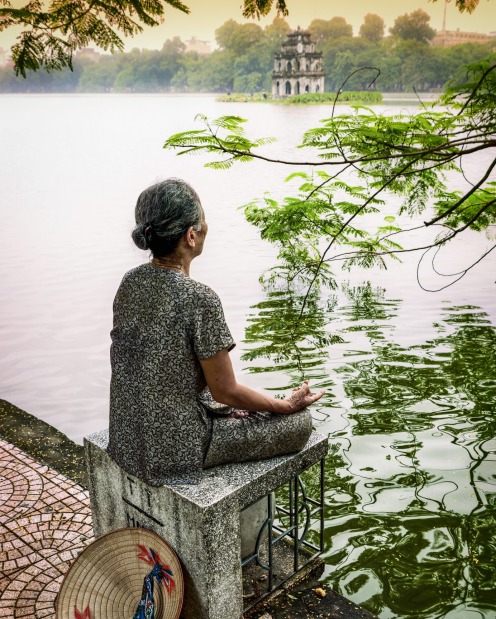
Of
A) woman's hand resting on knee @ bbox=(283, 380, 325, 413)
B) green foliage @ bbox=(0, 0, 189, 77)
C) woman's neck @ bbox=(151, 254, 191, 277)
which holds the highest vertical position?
green foliage @ bbox=(0, 0, 189, 77)

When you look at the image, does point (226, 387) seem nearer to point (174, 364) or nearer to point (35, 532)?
point (174, 364)

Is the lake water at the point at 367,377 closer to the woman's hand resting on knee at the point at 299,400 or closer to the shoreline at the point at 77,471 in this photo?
the shoreline at the point at 77,471

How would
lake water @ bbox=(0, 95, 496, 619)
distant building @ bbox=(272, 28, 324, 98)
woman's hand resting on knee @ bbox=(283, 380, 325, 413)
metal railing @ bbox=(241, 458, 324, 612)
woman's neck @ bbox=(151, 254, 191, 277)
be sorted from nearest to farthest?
1. woman's neck @ bbox=(151, 254, 191, 277)
2. woman's hand resting on knee @ bbox=(283, 380, 325, 413)
3. metal railing @ bbox=(241, 458, 324, 612)
4. lake water @ bbox=(0, 95, 496, 619)
5. distant building @ bbox=(272, 28, 324, 98)

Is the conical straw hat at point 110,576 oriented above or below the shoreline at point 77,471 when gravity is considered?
above

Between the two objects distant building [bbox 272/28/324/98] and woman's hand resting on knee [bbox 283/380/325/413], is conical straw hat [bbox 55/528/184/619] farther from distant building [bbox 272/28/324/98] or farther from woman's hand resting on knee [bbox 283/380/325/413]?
distant building [bbox 272/28/324/98]

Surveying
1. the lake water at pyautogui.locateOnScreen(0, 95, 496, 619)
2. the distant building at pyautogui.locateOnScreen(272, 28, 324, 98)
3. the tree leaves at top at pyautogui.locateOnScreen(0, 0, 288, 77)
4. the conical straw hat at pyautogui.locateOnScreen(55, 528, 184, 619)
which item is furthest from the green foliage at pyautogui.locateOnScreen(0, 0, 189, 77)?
the distant building at pyautogui.locateOnScreen(272, 28, 324, 98)

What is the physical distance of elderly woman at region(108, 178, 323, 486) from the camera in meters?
2.59

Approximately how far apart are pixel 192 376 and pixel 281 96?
252 ft

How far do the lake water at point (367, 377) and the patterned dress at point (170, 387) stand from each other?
0.47 meters

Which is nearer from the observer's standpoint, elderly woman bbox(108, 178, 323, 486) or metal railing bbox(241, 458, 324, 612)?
elderly woman bbox(108, 178, 323, 486)

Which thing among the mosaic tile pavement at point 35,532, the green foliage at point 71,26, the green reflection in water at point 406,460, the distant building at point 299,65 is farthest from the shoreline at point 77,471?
the distant building at point 299,65

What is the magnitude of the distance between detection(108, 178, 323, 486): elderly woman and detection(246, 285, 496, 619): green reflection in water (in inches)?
65.3

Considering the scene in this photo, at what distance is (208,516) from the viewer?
8.21 ft

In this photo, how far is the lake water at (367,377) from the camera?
4.03 m
